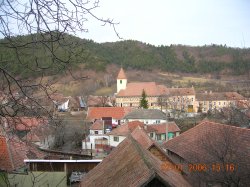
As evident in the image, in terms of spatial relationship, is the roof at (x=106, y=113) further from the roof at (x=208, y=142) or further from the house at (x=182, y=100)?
the roof at (x=208, y=142)

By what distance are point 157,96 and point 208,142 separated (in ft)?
168

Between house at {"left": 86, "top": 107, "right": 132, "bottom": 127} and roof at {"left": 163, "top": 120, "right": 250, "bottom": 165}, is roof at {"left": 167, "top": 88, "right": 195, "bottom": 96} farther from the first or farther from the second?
roof at {"left": 163, "top": 120, "right": 250, "bottom": 165}

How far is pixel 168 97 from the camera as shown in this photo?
59.3 meters

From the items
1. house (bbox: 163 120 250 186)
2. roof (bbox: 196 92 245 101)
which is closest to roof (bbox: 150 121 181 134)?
house (bbox: 163 120 250 186)

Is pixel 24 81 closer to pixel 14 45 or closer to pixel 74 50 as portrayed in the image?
pixel 14 45

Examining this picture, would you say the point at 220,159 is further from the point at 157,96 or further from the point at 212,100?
the point at 157,96

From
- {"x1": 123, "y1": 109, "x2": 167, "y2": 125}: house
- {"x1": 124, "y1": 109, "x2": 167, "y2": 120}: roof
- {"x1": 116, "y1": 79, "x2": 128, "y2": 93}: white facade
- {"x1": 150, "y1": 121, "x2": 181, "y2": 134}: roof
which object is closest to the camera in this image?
{"x1": 150, "y1": 121, "x2": 181, "y2": 134}: roof

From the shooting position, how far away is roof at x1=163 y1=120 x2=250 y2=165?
12.6m

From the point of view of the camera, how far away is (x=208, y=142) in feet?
43.1

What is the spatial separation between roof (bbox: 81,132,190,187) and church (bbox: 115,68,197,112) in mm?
43781

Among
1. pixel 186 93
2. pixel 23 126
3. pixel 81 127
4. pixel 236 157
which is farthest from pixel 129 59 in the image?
pixel 23 126

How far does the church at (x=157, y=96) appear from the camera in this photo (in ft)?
189

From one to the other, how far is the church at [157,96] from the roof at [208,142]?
36.2 m

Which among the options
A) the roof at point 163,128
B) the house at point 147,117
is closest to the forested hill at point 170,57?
the house at point 147,117
